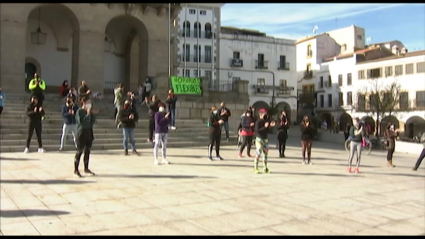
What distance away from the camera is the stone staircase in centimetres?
1427

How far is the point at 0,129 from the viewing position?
14.5m

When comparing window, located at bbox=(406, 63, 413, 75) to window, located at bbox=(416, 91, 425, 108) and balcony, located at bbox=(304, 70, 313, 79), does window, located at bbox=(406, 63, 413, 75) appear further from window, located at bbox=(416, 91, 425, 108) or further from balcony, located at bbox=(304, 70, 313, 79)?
balcony, located at bbox=(304, 70, 313, 79)

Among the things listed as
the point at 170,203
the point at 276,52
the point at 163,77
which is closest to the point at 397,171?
the point at 170,203

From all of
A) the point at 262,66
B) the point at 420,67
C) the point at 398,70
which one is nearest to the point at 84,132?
the point at 420,67

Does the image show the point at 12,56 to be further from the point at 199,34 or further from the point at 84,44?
the point at 199,34

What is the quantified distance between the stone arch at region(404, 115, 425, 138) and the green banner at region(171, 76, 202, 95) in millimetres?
33402

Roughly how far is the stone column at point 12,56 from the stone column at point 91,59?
2983 millimetres

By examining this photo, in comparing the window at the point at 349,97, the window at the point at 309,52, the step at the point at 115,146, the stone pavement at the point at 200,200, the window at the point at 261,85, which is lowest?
the stone pavement at the point at 200,200

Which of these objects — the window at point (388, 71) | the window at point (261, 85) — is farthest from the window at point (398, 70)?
the window at point (261, 85)

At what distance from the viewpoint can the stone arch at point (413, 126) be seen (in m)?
46.3

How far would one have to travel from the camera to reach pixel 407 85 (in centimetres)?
4619

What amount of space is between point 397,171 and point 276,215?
8.08 metres

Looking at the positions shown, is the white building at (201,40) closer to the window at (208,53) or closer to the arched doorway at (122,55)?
the window at (208,53)

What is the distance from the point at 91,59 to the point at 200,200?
17.9m
